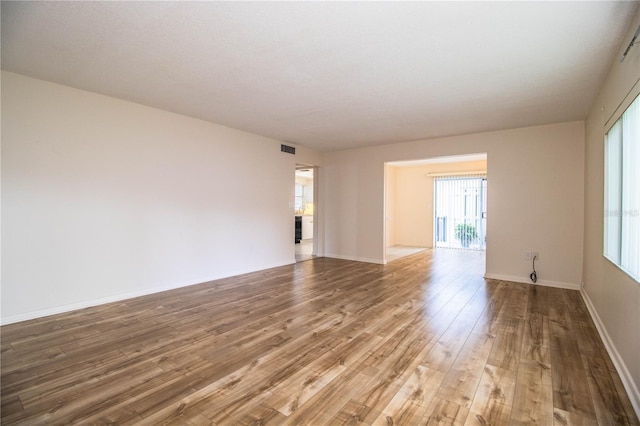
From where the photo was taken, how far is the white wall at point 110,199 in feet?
10.3

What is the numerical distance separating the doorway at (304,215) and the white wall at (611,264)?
502 centimetres

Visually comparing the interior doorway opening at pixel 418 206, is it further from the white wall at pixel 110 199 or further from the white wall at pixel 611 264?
the white wall at pixel 110 199

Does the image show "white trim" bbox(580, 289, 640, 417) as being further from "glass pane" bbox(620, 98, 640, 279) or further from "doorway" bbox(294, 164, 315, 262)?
"doorway" bbox(294, 164, 315, 262)

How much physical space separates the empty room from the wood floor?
0.02 m

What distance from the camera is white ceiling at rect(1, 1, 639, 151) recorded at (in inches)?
81.0

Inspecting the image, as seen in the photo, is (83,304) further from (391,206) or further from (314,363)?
(391,206)

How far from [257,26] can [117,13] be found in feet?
3.20

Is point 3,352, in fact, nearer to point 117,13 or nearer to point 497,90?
point 117,13

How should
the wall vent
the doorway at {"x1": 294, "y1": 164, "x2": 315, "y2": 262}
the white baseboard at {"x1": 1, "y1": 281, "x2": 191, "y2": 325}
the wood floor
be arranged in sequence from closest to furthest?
the wood floor → the white baseboard at {"x1": 1, "y1": 281, "x2": 191, "y2": 325} → the wall vent → the doorway at {"x1": 294, "y1": 164, "x2": 315, "y2": 262}

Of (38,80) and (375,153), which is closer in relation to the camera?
(38,80)

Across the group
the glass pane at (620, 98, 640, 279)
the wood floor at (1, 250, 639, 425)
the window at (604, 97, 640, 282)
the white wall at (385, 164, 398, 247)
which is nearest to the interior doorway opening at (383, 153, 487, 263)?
the white wall at (385, 164, 398, 247)

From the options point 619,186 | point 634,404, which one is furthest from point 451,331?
point 619,186

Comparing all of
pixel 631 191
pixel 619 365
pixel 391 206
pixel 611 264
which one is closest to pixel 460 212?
pixel 391 206

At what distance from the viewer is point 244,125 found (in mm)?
4973
